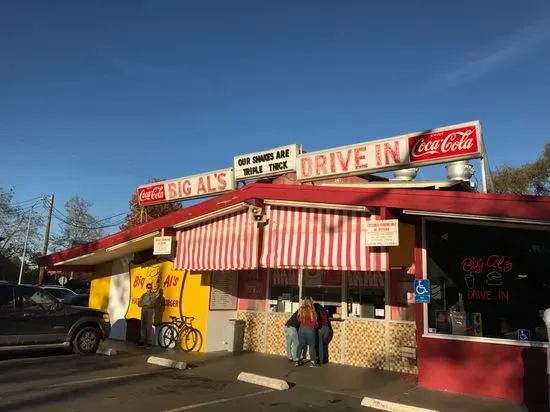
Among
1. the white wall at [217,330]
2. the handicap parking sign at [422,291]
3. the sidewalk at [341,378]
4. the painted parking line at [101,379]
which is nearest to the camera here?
the sidewalk at [341,378]

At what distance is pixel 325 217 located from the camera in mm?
10750

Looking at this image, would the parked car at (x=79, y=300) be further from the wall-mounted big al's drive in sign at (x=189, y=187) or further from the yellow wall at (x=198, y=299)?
the yellow wall at (x=198, y=299)

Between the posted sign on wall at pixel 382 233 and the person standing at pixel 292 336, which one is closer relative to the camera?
the posted sign on wall at pixel 382 233

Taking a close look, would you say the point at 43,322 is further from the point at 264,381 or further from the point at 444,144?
the point at 444,144

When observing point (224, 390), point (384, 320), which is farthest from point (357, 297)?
point (224, 390)

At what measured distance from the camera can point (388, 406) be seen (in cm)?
791

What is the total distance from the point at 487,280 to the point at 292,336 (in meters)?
4.87

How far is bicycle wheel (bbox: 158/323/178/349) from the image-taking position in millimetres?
14180

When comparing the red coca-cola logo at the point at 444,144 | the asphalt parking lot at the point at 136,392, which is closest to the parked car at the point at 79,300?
the asphalt parking lot at the point at 136,392

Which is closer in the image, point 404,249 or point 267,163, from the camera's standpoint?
point 404,249

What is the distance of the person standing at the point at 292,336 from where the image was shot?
39.4ft

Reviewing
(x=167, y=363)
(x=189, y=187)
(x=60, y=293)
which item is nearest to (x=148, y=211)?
(x=60, y=293)

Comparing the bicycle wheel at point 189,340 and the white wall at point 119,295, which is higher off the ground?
the white wall at point 119,295

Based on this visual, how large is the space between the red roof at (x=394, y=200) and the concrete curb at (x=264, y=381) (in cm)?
360
